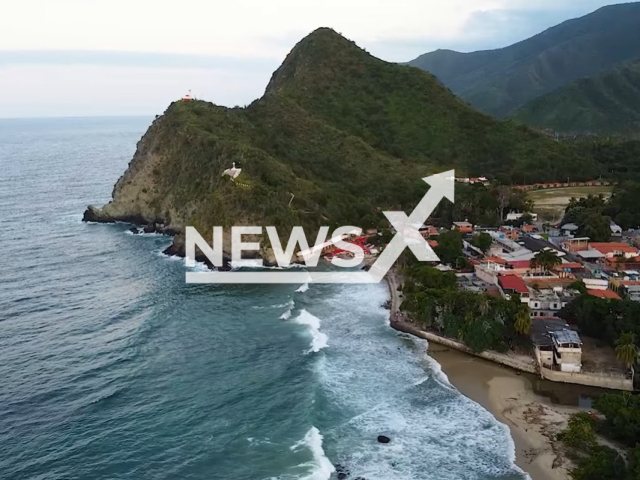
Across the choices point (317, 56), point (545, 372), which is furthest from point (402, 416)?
point (317, 56)

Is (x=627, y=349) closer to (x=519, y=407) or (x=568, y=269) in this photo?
(x=519, y=407)

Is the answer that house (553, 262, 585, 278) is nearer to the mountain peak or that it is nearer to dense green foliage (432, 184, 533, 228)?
dense green foliage (432, 184, 533, 228)

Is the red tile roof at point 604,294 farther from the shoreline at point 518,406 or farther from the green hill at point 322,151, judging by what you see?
the green hill at point 322,151

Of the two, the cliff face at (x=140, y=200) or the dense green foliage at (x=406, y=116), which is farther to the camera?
the dense green foliage at (x=406, y=116)

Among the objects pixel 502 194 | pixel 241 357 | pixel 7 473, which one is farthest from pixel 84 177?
pixel 7 473

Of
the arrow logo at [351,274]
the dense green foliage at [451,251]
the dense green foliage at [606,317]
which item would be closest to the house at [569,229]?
the dense green foliage at [451,251]

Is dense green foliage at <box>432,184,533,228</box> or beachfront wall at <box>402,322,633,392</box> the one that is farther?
dense green foliage at <box>432,184,533,228</box>

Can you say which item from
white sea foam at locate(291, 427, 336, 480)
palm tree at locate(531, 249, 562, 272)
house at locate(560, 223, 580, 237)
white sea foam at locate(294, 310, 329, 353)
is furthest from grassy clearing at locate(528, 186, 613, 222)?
white sea foam at locate(291, 427, 336, 480)
